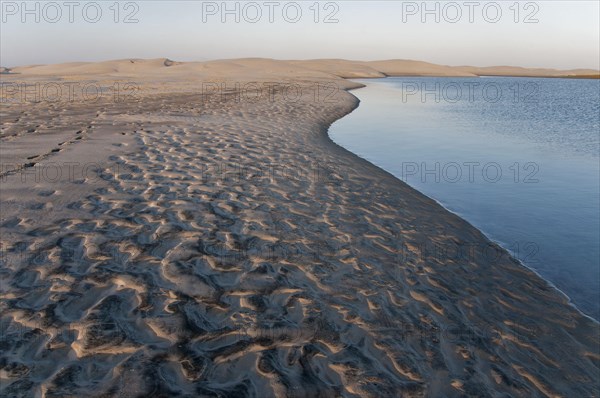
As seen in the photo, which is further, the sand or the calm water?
the calm water

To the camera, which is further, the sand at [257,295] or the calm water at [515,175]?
the calm water at [515,175]

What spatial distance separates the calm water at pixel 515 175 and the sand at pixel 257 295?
0.86 meters

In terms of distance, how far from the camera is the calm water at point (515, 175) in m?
7.42

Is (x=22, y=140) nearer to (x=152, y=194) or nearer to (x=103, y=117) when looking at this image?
(x=103, y=117)

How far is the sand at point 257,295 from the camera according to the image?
3.60 m

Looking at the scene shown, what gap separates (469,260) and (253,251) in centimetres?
318

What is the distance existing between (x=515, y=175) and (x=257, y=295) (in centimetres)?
1068

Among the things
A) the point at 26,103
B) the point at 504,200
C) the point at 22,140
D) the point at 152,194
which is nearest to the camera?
the point at 152,194

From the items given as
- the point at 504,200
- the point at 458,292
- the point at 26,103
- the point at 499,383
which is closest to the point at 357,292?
the point at 458,292

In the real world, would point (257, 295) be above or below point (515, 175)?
below

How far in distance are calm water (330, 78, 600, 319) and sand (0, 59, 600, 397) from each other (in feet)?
2.81

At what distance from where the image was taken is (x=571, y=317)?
5.37 meters

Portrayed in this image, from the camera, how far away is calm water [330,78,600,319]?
7.42 meters

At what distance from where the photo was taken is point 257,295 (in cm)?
473
